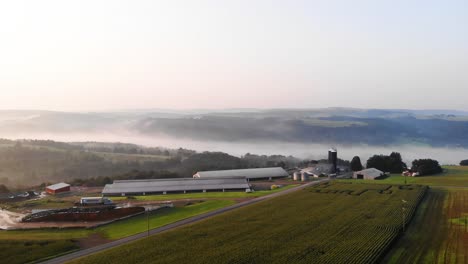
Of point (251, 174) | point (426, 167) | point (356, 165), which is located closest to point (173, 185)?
point (251, 174)

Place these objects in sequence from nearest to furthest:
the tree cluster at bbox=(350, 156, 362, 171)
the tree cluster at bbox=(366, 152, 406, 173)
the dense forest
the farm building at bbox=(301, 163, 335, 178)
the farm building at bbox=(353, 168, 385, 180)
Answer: the farm building at bbox=(353, 168, 385, 180) < the farm building at bbox=(301, 163, 335, 178) < the tree cluster at bbox=(366, 152, 406, 173) < the tree cluster at bbox=(350, 156, 362, 171) < the dense forest

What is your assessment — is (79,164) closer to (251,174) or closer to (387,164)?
(251,174)

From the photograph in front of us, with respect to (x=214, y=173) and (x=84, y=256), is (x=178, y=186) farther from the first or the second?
(x=84, y=256)

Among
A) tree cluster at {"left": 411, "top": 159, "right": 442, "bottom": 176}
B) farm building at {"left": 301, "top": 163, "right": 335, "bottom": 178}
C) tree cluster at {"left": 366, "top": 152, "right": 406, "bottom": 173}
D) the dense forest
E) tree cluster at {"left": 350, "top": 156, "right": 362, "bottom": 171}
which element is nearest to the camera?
tree cluster at {"left": 411, "top": 159, "right": 442, "bottom": 176}

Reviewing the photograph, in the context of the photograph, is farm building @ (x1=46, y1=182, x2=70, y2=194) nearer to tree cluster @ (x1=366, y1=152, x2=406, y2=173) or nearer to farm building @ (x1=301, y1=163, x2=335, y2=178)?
farm building @ (x1=301, y1=163, x2=335, y2=178)

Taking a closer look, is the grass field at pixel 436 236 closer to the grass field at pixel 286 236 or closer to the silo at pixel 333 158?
the grass field at pixel 286 236

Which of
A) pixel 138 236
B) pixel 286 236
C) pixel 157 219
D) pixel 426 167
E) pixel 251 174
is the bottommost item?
pixel 138 236

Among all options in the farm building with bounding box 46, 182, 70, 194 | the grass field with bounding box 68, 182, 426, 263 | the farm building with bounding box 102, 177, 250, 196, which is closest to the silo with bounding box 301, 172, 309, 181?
the farm building with bounding box 102, 177, 250, 196

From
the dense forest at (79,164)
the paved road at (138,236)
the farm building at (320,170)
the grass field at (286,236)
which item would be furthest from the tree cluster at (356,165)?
the paved road at (138,236)
